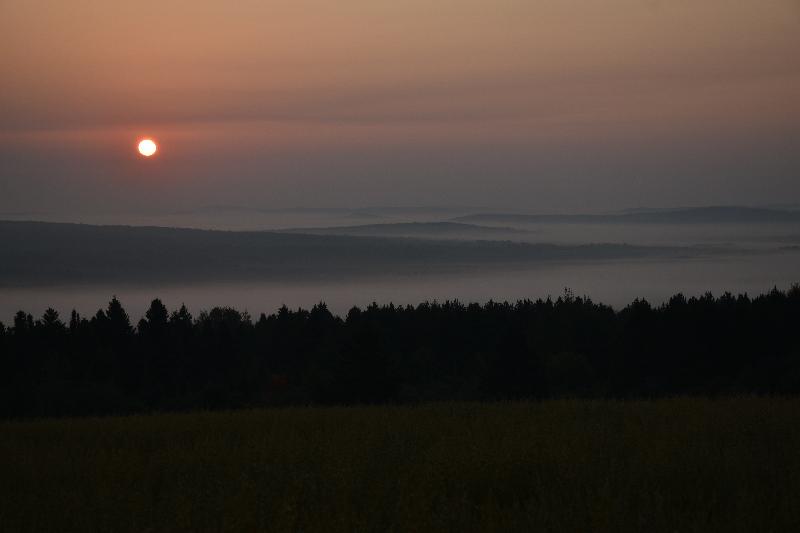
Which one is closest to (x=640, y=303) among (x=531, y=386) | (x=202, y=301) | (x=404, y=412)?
(x=531, y=386)

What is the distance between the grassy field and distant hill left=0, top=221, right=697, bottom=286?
385ft

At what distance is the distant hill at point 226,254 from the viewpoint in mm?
138125

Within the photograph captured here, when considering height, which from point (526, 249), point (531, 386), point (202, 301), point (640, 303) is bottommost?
point (531, 386)

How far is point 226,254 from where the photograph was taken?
163625 mm

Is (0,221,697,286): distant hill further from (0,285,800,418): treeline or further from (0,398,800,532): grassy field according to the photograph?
(0,398,800,532): grassy field

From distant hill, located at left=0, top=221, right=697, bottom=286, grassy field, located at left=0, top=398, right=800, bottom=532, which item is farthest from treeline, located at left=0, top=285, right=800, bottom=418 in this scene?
distant hill, located at left=0, top=221, right=697, bottom=286

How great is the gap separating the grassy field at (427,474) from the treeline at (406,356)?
13.2 m

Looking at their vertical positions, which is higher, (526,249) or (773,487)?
(526,249)

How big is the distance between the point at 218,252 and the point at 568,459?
522ft

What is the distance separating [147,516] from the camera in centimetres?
668

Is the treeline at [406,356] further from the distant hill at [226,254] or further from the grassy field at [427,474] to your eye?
the distant hill at [226,254]

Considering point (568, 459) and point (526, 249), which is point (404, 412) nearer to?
point (568, 459)

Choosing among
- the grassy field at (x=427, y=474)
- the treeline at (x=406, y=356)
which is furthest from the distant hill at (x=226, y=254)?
the grassy field at (x=427, y=474)

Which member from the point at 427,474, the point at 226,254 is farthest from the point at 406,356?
the point at 226,254
